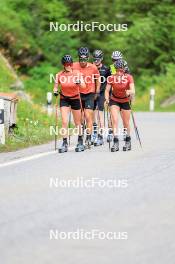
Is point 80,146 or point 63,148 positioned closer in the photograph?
point 63,148

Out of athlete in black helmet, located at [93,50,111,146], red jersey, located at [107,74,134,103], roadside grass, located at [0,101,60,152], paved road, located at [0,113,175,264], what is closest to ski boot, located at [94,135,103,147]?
athlete in black helmet, located at [93,50,111,146]

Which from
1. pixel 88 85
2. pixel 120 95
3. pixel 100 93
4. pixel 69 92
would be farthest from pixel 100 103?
pixel 69 92

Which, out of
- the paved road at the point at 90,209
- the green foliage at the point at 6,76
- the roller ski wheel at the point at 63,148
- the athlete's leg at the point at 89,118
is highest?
the green foliage at the point at 6,76

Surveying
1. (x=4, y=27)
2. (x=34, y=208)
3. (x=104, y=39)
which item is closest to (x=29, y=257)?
(x=34, y=208)

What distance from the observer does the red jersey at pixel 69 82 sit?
17.5m

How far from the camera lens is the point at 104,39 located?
60.9 metres

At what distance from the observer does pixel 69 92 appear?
17969 millimetres

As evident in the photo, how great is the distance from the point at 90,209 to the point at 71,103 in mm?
7740

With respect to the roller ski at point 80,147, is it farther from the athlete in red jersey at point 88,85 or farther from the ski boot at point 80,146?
the athlete in red jersey at point 88,85

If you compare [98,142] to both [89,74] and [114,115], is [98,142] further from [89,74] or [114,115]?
[89,74]

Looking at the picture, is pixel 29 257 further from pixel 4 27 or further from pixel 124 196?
pixel 4 27

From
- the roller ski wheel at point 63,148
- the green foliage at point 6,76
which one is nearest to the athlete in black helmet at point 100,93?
the roller ski wheel at point 63,148

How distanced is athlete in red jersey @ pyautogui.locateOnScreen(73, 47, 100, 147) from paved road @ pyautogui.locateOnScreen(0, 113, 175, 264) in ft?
4.65

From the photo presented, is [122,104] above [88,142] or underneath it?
above
